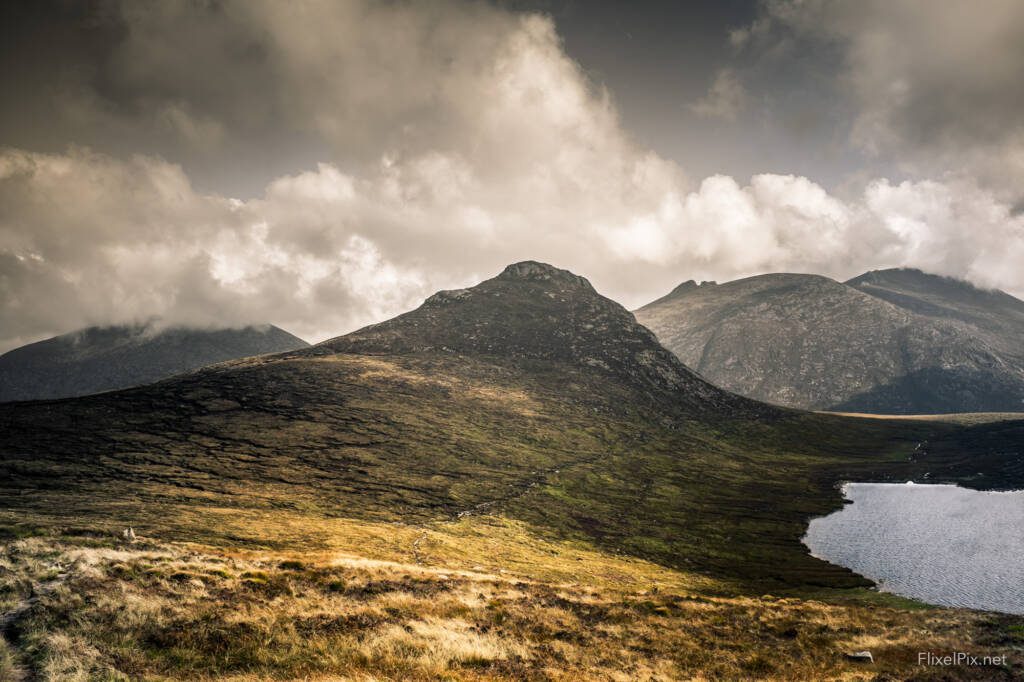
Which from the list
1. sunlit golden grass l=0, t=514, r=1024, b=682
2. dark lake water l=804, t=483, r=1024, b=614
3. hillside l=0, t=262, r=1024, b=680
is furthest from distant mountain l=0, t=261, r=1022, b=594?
sunlit golden grass l=0, t=514, r=1024, b=682

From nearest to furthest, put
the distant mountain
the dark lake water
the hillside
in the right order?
the hillside < the dark lake water < the distant mountain

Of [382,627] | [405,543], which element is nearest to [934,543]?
[405,543]

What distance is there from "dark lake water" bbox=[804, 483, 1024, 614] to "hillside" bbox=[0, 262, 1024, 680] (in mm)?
7280

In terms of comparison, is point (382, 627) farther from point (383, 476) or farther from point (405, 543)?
point (383, 476)

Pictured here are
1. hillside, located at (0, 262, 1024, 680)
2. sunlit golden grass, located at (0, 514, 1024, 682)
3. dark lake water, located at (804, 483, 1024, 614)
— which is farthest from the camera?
dark lake water, located at (804, 483, 1024, 614)

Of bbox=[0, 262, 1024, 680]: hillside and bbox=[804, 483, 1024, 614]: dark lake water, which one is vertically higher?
bbox=[0, 262, 1024, 680]: hillside

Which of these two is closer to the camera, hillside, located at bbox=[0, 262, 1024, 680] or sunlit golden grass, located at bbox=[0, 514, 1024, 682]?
sunlit golden grass, located at bbox=[0, 514, 1024, 682]

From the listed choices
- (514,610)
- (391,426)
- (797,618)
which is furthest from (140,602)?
(391,426)

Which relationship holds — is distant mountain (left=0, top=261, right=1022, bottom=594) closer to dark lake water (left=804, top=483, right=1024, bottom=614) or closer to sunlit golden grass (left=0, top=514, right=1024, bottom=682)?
dark lake water (left=804, top=483, right=1024, bottom=614)

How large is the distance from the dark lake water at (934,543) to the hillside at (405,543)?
7280 millimetres

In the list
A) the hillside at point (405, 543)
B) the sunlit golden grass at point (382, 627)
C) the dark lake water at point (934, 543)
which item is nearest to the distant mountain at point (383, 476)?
the hillside at point (405, 543)

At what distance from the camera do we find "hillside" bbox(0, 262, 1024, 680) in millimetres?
24750

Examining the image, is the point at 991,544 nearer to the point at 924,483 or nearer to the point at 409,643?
the point at 924,483

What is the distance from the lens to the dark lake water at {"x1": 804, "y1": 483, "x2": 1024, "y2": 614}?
232 feet
